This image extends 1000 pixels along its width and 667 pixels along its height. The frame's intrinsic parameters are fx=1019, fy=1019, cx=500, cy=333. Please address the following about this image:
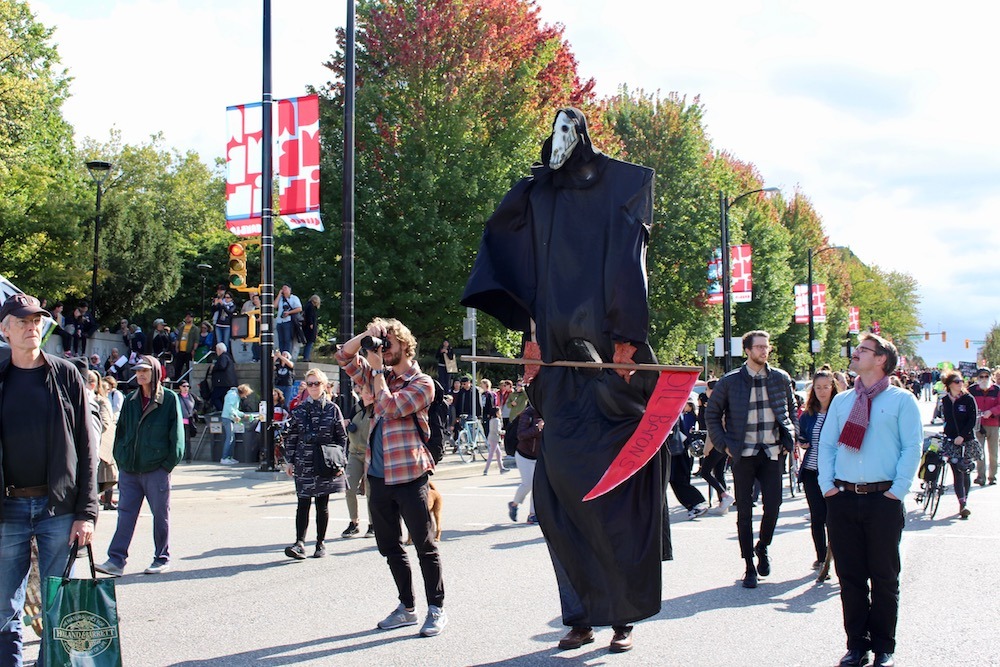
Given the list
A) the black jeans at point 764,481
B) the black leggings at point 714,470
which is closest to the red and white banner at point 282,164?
the black leggings at point 714,470

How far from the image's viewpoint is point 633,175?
5.03m

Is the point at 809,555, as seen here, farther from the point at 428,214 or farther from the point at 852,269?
the point at 852,269

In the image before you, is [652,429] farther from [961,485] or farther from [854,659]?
[961,485]

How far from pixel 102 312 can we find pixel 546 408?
3497 centimetres

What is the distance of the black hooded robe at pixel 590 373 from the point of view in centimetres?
475

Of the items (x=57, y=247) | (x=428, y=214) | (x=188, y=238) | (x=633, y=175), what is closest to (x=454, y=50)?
(x=428, y=214)

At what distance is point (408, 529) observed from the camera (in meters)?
6.15

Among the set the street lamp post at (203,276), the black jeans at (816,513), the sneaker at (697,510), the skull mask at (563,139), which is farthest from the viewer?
the street lamp post at (203,276)

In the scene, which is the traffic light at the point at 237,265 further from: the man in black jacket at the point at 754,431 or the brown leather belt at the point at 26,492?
the brown leather belt at the point at 26,492

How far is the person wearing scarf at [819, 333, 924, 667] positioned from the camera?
5.28 metres

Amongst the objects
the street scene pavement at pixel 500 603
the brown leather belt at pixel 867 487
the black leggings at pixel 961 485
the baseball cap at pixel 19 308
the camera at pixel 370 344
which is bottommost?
the street scene pavement at pixel 500 603

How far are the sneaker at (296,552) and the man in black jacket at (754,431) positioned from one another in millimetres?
3623

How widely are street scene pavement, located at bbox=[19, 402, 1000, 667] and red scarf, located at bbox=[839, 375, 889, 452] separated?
1.18 metres

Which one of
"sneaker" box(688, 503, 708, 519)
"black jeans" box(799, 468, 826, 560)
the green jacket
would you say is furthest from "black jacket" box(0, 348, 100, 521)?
"sneaker" box(688, 503, 708, 519)
